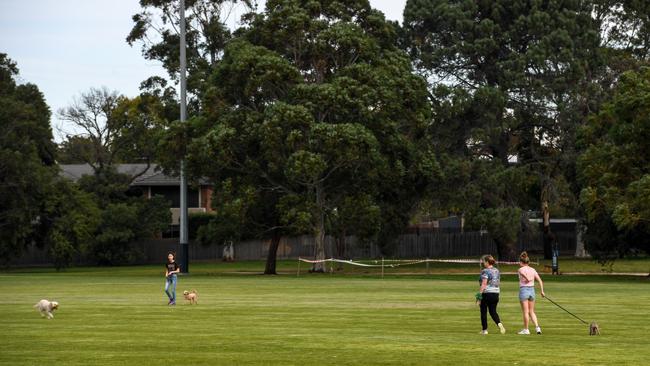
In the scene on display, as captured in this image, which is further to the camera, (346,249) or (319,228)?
(346,249)

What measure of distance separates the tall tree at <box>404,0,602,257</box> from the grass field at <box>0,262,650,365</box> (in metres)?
28.0

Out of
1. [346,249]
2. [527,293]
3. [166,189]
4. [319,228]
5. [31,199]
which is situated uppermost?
[166,189]

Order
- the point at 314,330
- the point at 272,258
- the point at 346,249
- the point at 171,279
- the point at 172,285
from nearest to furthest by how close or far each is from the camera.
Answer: the point at 314,330, the point at 172,285, the point at 171,279, the point at 272,258, the point at 346,249

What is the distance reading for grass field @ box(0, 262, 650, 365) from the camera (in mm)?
20062

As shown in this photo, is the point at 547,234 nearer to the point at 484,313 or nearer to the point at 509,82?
the point at 509,82

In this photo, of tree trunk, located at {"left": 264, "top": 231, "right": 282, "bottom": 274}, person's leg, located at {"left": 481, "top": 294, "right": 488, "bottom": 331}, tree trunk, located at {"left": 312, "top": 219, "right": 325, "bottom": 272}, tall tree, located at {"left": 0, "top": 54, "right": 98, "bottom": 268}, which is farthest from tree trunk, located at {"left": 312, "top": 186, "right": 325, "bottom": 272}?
person's leg, located at {"left": 481, "top": 294, "right": 488, "bottom": 331}

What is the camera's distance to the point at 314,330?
25.5 metres

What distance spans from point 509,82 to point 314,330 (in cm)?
4886

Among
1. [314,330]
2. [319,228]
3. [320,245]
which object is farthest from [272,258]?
[314,330]

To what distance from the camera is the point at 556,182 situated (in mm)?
71688

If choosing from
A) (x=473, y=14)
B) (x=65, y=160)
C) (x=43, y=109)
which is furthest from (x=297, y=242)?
(x=65, y=160)

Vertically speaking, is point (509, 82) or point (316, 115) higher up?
point (509, 82)

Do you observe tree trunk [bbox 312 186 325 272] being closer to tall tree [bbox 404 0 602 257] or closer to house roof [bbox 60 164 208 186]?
tall tree [bbox 404 0 602 257]

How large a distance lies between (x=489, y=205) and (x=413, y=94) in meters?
10.7
